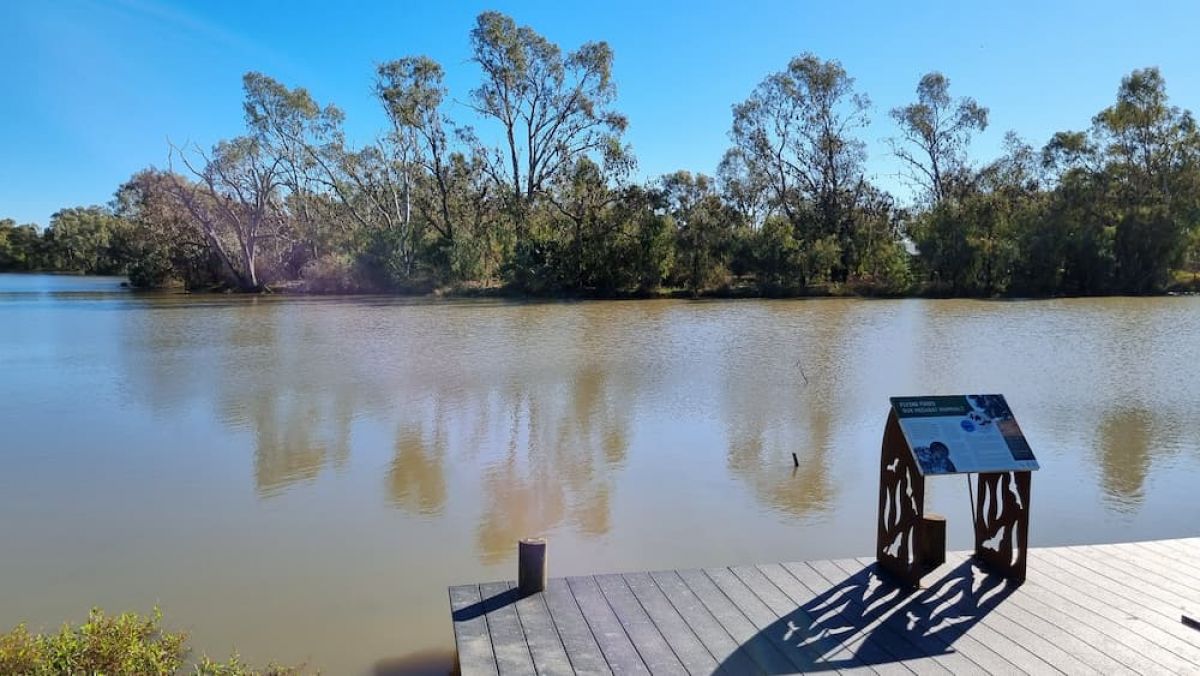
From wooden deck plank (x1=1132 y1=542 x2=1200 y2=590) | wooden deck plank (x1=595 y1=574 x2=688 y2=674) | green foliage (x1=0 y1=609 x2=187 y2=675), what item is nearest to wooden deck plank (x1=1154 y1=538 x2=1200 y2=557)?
wooden deck plank (x1=1132 y1=542 x2=1200 y2=590)

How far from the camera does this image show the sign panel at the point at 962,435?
3592 mm

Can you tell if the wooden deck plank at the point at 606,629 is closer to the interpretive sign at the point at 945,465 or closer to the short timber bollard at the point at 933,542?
the interpretive sign at the point at 945,465

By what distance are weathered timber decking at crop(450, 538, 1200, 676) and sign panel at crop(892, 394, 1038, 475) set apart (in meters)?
0.58

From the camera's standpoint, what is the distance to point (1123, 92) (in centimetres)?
2873

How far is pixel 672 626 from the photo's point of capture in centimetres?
332

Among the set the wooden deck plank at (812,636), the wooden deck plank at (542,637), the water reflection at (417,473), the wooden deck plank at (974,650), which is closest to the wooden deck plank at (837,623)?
the wooden deck plank at (812,636)

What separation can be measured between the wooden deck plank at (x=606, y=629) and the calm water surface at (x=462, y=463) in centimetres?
76

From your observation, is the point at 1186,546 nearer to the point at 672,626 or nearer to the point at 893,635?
the point at 893,635

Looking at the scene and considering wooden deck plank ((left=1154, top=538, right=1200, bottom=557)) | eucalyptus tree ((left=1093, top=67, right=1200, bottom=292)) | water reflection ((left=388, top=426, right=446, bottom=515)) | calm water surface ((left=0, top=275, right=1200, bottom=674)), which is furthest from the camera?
eucalyptus tree ((left=1093, top=67, right=1200, bottom=292))

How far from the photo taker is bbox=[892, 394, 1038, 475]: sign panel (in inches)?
141

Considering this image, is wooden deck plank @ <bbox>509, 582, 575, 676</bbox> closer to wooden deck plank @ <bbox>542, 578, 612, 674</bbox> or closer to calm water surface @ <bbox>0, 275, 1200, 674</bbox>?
wooden deck plank @ <bbox>542, 578, 612, 674</bbox>

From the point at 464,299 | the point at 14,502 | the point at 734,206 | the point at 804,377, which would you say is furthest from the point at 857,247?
the point at 14,502

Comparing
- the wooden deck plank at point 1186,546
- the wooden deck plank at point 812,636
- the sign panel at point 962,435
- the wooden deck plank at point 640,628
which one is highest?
the sign panel at point 962,435

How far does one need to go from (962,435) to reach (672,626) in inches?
62.1
